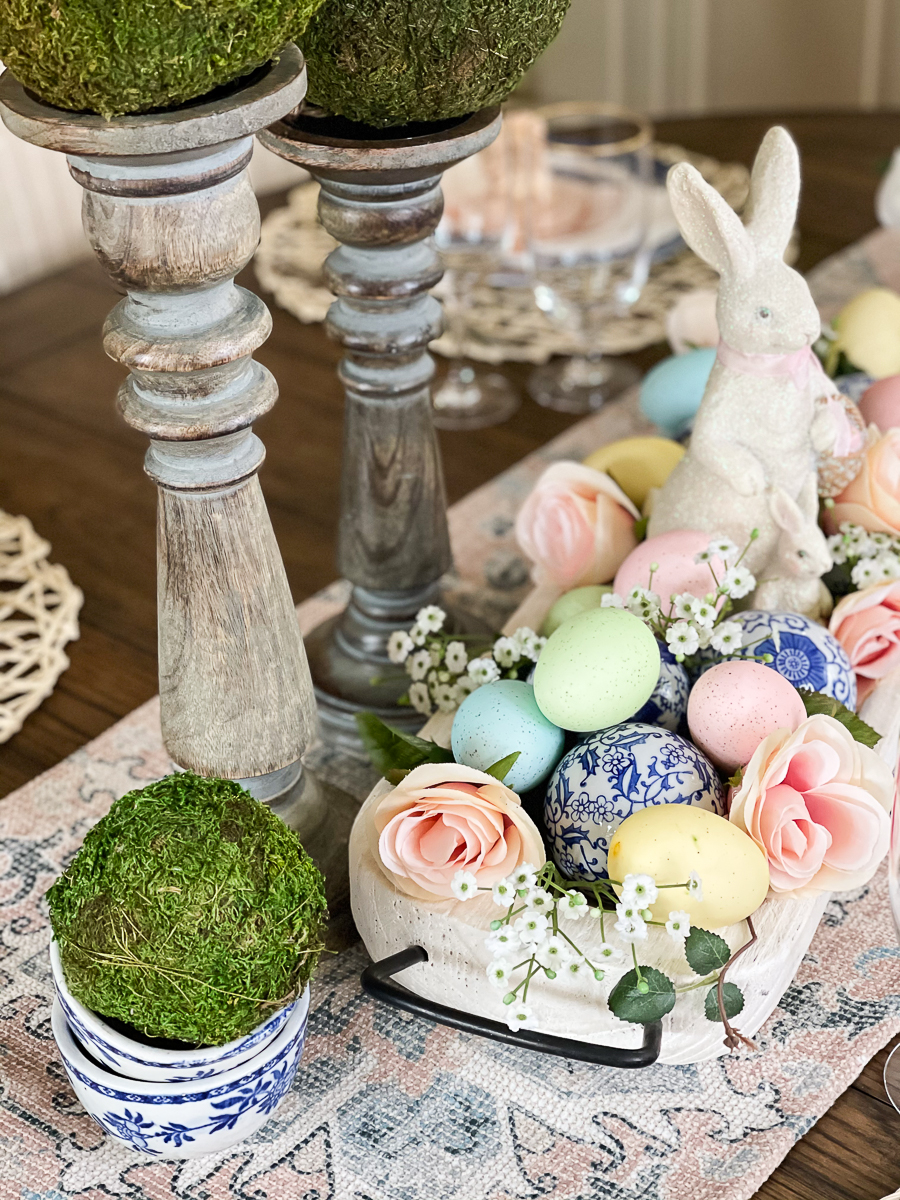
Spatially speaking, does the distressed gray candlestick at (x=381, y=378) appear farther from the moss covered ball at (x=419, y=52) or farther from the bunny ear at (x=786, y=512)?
the bunny ear at (x=786, y=512)

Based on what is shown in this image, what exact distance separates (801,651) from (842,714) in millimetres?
39

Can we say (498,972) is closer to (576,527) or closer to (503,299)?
(576,527)

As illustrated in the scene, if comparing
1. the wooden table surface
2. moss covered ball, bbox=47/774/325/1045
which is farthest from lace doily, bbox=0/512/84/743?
moss covered ball, bbox=47/774/325/1045

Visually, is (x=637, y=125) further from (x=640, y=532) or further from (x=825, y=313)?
(x=640, y=532)

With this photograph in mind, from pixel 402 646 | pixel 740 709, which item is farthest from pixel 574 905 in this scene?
pixel 402 646

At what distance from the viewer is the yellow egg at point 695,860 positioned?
1.75 ft

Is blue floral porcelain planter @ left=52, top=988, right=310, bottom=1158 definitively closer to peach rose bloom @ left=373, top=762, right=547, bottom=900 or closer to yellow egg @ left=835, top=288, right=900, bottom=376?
Answer: peach rose bloom @ left=373, top=762, right=547, bottom=900

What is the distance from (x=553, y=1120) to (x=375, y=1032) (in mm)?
92

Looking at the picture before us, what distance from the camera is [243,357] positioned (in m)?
0.52

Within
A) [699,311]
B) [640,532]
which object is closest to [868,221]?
[699,311]

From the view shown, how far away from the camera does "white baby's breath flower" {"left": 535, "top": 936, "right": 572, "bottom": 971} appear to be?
52cm

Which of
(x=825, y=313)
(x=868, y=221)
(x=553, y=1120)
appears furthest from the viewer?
(x=868, y=221)

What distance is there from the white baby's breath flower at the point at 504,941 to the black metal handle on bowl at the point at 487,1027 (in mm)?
41

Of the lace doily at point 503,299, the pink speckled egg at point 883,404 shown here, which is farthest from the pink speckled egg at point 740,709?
the lace doily at point 503,299
